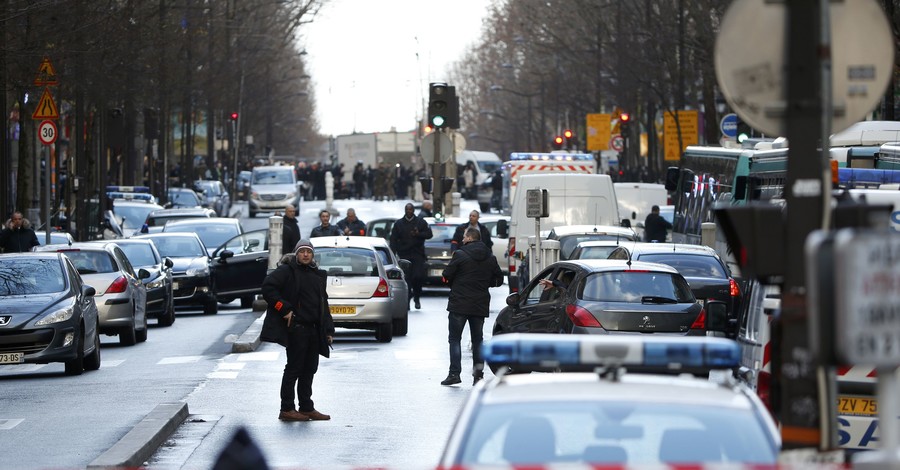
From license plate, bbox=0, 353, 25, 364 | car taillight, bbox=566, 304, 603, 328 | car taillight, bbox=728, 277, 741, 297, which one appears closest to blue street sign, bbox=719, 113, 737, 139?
car taillight, bbox=728, 277, 741, 297

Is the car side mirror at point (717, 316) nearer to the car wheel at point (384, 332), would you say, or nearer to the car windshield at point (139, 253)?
the car wheel at point (384, 332)

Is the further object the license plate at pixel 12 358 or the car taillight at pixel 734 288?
the car taillight at pixel 734 288

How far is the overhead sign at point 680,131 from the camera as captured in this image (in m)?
53.5

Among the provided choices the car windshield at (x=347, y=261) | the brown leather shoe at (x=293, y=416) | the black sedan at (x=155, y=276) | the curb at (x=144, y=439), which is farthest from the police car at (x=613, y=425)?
the black sedan at (x=155, y=276)

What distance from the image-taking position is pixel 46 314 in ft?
66.6

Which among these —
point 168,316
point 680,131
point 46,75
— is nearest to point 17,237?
point 168,316

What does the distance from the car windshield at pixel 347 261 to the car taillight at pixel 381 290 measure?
253 mm

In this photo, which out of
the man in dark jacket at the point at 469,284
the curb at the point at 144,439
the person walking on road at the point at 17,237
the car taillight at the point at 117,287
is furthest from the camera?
the person walking on road at the point at 17,237

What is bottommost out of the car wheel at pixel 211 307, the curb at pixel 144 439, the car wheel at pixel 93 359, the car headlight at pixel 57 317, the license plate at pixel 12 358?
the car wheel at pixel 211 307

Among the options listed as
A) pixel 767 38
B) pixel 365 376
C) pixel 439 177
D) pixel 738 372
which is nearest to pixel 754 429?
pixel 767 38

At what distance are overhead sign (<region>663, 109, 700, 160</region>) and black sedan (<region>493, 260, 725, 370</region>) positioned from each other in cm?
3337

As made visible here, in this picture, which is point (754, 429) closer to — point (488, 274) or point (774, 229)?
point (774, 229)

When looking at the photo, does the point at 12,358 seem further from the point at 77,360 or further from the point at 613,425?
the point at 613,425

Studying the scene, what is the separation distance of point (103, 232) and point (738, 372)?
1220 inches
